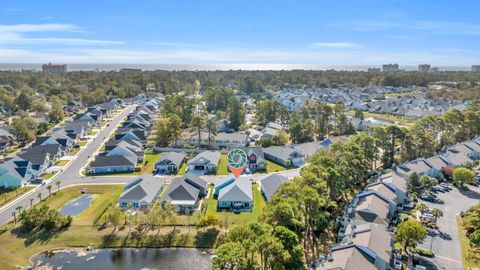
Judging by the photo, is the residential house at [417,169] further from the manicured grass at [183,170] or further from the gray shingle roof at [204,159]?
the manicured grass at [183,170]

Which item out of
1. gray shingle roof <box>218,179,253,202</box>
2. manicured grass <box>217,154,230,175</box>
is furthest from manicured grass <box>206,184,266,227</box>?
manicured grass <box>217,154,230,175</box>

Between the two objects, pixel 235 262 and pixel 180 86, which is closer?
pixel 235 262

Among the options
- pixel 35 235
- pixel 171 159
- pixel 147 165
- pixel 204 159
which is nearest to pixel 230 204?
pixel 204 159

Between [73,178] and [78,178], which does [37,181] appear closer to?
[73,178]

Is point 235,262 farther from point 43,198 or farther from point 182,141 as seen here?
point 182,141

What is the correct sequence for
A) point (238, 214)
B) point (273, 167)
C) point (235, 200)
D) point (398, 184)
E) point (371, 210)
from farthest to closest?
1. point (273, 167)
2. point (398, 184)
3. point (235, 200)
4. point (238, 214)
5. point (371, 210)

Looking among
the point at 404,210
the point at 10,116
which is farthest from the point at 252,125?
the point at 10,116

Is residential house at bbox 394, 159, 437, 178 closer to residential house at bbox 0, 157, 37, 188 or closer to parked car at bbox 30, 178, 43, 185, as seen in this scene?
parked car at bbox 30, 178, 43, 185
